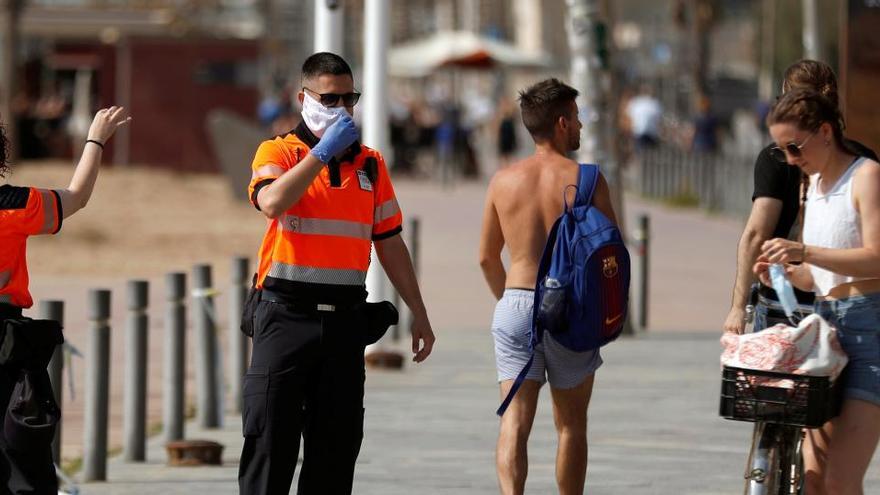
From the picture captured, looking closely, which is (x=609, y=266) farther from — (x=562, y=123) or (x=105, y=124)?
(x=105, y=124)

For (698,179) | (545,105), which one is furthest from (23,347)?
(698,179)

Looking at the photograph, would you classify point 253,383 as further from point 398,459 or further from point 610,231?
point 398,459

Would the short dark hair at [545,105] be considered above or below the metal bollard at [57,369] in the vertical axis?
above

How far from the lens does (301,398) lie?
6.68m

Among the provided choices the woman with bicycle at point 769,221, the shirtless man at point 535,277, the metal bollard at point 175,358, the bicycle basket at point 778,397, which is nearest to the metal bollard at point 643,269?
the metal bollard at point 175,358

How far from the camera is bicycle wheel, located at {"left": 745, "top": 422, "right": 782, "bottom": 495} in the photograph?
6.38m

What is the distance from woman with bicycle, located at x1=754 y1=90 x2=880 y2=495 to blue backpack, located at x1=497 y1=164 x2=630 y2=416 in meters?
0.95

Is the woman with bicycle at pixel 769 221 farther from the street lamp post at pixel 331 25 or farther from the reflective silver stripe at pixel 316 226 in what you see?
the street lamp post at pixel 331 25

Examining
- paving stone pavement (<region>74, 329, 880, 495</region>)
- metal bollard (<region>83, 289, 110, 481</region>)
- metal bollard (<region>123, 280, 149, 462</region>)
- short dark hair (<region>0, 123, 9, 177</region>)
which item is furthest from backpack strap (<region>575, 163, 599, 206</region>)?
metal bollard (<region>123, 280, 149, 462</region>)

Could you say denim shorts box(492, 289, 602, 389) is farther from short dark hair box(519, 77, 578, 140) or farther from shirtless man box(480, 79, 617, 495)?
short dark hair box(519, 77, 578, 140)

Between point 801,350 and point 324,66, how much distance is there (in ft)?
5.89

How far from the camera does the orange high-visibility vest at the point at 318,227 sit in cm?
659

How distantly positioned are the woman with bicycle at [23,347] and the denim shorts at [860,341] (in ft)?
7.92

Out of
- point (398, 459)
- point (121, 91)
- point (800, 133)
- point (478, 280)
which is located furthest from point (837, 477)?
point (121, 91)
